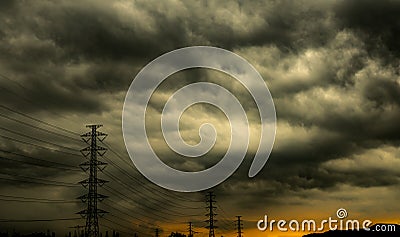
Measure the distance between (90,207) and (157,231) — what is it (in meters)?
90.4

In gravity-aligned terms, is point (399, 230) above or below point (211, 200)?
below

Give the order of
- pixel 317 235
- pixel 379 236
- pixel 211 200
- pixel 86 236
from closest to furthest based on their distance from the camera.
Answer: pixel 86 236
pixel 379 236
pixel 211 200
pixel 317 235

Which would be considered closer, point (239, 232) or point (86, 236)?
point (86, 236)

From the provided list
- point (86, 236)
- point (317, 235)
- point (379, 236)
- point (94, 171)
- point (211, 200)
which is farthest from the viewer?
point (317, 235)

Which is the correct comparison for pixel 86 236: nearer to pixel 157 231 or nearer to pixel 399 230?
pixel 157 231

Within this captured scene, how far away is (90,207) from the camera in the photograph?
91000mm

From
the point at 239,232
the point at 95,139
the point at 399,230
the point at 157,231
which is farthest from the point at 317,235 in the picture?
the point at 95,139

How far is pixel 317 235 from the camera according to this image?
197m

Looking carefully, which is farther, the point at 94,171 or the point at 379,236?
the point at 379,236

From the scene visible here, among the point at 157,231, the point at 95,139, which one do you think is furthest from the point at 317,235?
the point at 95,139

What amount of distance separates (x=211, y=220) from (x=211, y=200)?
13.1m

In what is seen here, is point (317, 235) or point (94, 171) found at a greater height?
point (94, 171)

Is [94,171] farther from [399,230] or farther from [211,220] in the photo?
[399,230]

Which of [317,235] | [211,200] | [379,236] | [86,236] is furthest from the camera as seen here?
[317,235]
